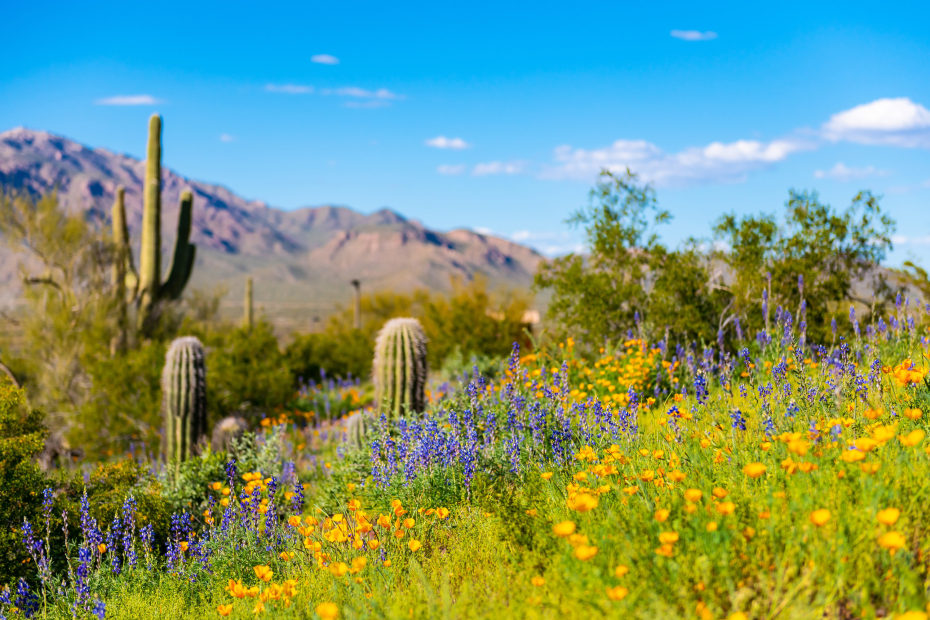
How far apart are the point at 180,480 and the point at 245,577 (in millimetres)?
2686

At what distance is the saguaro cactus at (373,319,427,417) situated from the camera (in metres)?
7.67

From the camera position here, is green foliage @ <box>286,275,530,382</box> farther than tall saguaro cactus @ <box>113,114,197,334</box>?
Yes

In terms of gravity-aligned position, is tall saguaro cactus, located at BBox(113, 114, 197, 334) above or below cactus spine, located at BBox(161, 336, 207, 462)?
above

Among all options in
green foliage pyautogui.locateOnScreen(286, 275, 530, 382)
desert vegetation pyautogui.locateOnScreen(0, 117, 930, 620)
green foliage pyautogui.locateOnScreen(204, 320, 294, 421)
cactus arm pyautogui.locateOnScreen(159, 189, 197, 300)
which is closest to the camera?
desert vegetation pyautogui.locateOnScreen(0, 117, 930, 620)

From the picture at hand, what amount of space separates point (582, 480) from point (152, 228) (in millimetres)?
13770

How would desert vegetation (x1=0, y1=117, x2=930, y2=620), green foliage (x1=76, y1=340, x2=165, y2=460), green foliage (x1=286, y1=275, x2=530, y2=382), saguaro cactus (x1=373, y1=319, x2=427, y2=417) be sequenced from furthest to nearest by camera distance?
green foliage (x1=286, y1=275, x2=530, y2=382) → green foliage (x1=76, y1=340, x2=165, y2=460) → saguaro cactus (x1=373, y1=319, x2=427, y2=417) → desert vegetation (x1=0, y1=117, x2=930, y2=620)

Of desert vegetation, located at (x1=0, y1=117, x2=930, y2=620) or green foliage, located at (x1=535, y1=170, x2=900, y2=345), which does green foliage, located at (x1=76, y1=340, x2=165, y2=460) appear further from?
green foliage, located at (x1=535, y1=170, x2=900, y2=345)

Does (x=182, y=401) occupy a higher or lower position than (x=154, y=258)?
lower

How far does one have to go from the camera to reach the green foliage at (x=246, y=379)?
1202 cm

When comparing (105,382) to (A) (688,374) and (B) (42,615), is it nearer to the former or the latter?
(B) (42,615)

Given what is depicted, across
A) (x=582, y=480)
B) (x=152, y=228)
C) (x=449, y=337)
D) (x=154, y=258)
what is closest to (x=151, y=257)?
(x=154, y=258)

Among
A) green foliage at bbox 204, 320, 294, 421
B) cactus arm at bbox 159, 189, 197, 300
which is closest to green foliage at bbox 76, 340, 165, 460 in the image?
green foliage at bbox 204, 320, 294, 421

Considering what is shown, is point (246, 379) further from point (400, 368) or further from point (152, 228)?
point (400, 368)

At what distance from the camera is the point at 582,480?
3461 mm
